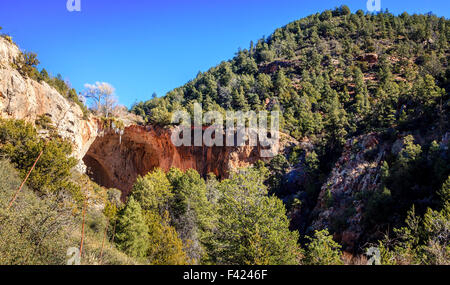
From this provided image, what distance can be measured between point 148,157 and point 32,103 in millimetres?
18350

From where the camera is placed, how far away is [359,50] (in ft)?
196

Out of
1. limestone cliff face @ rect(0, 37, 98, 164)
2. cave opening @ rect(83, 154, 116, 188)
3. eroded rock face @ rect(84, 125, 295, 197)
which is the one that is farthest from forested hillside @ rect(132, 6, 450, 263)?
limestone cliff face @ rect(0, 37, 98, 164)

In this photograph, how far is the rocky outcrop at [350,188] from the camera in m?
22.1

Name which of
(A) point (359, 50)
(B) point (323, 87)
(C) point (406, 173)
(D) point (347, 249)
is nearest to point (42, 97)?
(D) point (347, 249)

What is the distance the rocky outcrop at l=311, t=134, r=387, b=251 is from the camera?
22141 mm

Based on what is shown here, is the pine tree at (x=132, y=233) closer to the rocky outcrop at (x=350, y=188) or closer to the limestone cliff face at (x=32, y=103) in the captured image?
the limestone cliff face at (x=32, y=103)

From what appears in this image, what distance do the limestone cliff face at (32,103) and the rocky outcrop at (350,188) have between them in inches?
1032

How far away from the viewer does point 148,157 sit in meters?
37.1

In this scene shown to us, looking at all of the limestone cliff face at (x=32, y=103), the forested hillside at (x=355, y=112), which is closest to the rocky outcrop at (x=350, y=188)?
the forested hillside at (x=355, y=112)

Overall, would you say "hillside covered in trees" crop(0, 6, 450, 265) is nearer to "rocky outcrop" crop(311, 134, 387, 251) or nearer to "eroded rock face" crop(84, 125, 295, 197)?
"rocky outcrop" crop(311, 134, 387, 251)

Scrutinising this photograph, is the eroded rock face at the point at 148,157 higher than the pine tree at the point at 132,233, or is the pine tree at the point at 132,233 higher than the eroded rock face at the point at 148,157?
the eroded rock face at the point at 148,157

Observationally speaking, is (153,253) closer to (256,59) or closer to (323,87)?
(323,87)

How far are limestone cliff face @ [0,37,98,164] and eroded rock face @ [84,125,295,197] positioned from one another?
739 centimetres

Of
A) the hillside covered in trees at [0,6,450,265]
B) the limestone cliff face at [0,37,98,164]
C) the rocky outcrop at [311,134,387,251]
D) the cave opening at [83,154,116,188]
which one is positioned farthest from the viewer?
the cave opening at [83,154,116,188]
